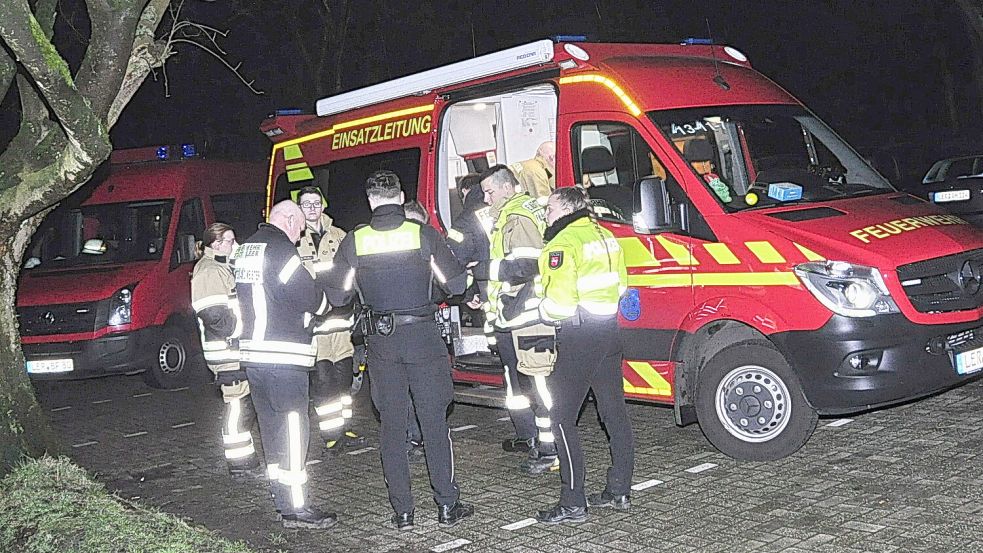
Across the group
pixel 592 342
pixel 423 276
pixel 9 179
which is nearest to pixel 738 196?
pixel 592 342

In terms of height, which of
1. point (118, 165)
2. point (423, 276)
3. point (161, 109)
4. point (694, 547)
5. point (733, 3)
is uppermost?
point (733, 3)

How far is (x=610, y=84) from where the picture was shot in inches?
300

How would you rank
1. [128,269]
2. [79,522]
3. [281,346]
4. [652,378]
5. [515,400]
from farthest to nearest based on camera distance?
[128,269], [515,400], [652,378], [281,346], [79,522]

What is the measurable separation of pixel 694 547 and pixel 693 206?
227 cm

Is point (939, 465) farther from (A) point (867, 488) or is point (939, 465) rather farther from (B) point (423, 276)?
(B) point (423, 276)

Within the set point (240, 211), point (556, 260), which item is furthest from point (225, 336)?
point (240, 211)

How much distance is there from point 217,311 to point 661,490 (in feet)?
9.86

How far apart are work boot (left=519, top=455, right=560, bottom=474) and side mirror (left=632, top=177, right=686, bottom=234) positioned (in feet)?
5.27

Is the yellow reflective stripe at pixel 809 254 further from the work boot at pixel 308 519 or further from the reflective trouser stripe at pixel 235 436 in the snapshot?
the reflective trouser stripe at pixel 235 436

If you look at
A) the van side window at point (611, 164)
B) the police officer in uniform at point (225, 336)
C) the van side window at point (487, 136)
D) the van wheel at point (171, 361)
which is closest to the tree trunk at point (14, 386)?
the police officer in uniform at point (225, 336)

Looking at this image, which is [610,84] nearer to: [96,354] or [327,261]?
[327,261]

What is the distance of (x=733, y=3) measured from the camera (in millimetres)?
31625

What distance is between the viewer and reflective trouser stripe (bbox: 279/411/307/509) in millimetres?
6527

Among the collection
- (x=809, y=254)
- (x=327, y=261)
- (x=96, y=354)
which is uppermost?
(x=327, y=261)
